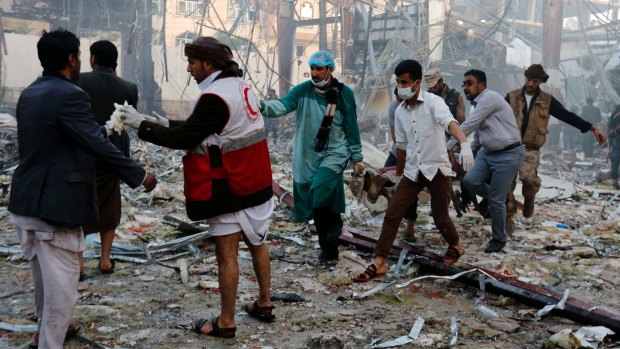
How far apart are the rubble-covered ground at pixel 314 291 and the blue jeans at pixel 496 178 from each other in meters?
0.36

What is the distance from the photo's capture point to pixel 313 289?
460 cm

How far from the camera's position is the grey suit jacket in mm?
2713

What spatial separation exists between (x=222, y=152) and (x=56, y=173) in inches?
34.2

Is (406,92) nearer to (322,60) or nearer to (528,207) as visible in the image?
(322,60)

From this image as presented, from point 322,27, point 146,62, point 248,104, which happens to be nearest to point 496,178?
point 248,104

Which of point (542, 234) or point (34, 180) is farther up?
point (34, 180)

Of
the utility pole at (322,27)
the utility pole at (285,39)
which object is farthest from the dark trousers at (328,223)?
the utility pole at (285,39)

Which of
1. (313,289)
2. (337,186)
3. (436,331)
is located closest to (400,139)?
(337,186)

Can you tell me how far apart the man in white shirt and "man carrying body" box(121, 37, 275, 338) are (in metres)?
1.65

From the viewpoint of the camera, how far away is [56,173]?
2.73 meters

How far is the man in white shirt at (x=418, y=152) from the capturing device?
475 cm

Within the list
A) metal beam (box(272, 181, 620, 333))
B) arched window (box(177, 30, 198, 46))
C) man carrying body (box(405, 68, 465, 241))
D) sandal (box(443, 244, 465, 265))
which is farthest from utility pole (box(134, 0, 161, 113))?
sandal (box(443, 244, 465, 265))

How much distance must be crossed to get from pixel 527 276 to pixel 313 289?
1949mm

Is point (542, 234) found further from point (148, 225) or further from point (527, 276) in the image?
point (148, 225)
